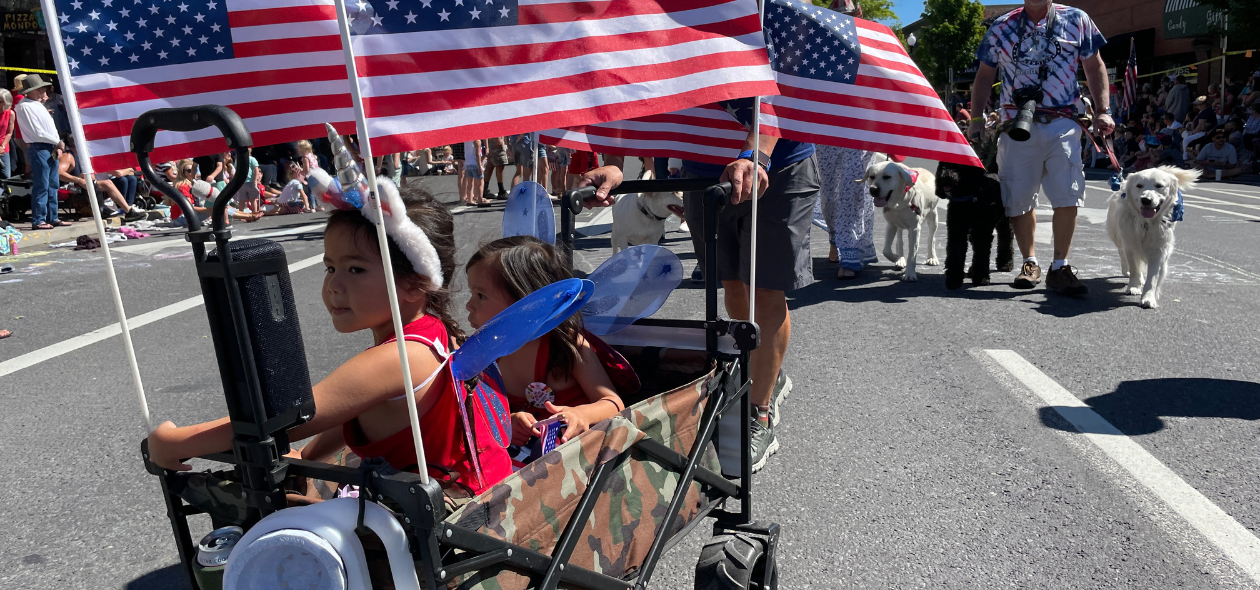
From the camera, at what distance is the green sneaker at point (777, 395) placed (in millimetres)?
4098

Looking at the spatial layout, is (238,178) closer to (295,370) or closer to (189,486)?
(295,370)

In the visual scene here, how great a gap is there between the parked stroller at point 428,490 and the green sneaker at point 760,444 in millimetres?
921

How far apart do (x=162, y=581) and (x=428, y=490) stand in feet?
5.59

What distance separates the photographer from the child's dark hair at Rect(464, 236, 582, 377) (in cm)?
281

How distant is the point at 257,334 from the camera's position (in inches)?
64.9

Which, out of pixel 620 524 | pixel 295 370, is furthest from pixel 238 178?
pixel 620 524

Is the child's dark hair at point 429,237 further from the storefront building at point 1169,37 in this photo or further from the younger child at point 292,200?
the storefront building at point 1169,37

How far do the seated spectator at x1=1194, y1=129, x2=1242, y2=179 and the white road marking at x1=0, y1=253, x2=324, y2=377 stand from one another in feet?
62.7

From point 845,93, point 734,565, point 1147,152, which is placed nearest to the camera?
point 734,565

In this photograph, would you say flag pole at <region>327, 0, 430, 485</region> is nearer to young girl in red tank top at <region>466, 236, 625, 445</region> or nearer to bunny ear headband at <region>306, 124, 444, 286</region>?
bunny ear headband at <region>306, 124, 444, 286</region>

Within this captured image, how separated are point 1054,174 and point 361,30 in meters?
6.04

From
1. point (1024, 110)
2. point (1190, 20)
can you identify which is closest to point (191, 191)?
point (1024, 110)

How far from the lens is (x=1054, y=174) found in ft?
22.9

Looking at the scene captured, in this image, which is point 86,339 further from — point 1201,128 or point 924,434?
point 1201,128
